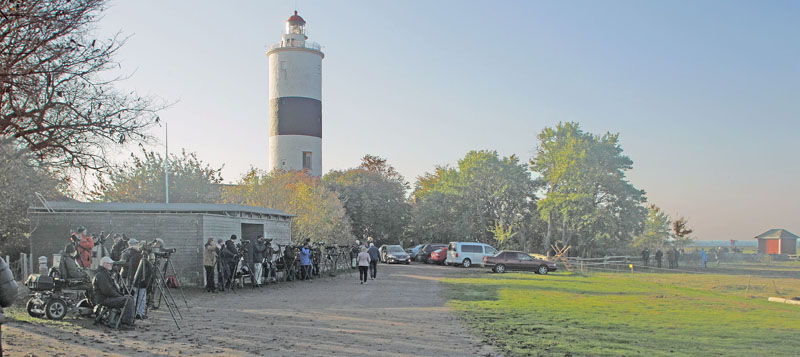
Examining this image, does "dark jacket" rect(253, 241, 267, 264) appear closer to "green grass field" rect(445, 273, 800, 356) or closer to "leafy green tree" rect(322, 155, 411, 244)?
"green grass field" rect(445, 273, 800, 356)

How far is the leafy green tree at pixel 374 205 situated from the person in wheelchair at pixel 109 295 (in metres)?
39.2

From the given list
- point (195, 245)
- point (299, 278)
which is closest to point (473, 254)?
point (299, 278)

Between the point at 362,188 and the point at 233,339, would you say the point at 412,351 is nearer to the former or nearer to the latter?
the point at 233,339

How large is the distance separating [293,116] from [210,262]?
32.1 m

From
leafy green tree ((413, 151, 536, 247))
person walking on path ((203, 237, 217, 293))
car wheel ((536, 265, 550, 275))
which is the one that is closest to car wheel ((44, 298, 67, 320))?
person walking on path ((203, 237, 217, 293))

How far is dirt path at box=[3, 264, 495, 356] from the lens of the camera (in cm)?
915

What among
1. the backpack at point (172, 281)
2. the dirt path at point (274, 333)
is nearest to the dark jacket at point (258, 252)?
the backpack at point (172, 281)

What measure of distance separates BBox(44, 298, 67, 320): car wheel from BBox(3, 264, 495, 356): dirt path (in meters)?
0.21

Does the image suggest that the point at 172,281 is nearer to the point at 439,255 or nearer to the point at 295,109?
the point at 439,255

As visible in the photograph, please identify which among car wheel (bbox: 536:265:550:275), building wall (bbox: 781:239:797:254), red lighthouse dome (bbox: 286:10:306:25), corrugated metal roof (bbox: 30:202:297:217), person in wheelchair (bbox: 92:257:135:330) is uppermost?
red lighthouse dome (bbox: 286:10:306:25)

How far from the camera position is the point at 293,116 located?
4931 centimetres

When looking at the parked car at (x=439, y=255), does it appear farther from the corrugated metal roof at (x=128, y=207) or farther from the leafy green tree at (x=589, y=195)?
the corrugated metal roof at (x=128, y=207)

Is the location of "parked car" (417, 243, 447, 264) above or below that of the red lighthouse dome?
below

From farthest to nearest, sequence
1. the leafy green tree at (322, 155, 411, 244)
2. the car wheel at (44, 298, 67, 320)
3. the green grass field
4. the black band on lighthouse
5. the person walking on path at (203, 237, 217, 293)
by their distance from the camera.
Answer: the leafy green tree at (322, 155, 411, 244)
the black band on lighthouse
the person walking on path at (203, 237, 217, 293)
the car wheel at (44, 298, 67, 320)
the green grass field
